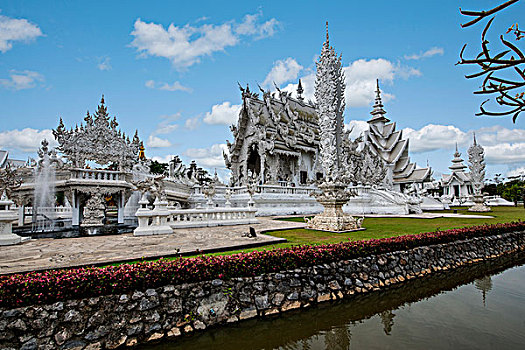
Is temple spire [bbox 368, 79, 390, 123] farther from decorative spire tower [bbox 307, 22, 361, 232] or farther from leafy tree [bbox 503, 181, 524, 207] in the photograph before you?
decorative spire tower [bbox 307, 22, 361, 232]

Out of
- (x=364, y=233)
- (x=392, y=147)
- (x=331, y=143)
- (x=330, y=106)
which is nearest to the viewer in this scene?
(x=364, y=233)

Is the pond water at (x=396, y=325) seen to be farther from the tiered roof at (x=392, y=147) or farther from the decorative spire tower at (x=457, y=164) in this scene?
the decorative spire tower at (x=457, y=164)

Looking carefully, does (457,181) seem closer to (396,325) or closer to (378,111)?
(378,111)

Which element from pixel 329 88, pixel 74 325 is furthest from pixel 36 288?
Result: pixel 329 88

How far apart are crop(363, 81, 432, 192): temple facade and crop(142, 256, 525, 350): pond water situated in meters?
31.2

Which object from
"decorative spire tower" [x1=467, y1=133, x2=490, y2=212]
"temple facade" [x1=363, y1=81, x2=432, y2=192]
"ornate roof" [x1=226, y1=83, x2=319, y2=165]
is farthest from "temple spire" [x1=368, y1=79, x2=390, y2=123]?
"ornate roof" [x1=226, y1=83, x2=319, y2=165]

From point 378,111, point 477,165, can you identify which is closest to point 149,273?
point 477,165

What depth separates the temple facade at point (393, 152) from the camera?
37.8 metres

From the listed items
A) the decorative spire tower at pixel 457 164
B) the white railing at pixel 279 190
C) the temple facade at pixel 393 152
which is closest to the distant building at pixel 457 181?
the decorative spire tower at pixel 457 164

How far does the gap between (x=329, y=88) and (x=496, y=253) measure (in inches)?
351

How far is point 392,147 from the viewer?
129 feet

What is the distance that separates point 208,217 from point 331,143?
622 centimetres

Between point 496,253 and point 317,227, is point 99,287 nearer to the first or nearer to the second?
point 317,227

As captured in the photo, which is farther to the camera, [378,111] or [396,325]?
[378,111]
